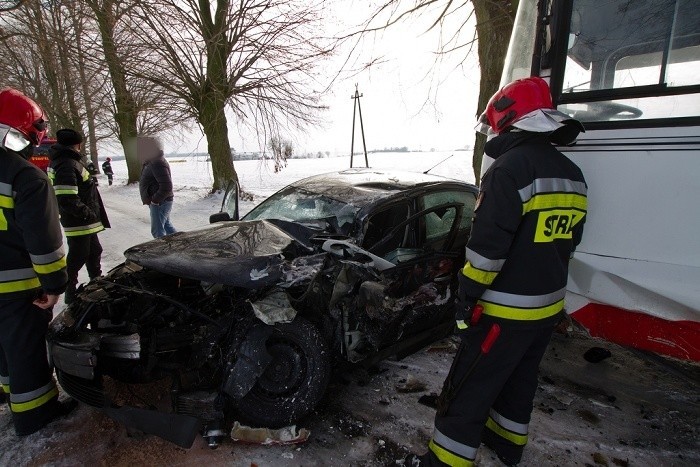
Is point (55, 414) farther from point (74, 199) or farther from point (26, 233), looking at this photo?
point (74, 199)

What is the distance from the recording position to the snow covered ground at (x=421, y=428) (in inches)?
90.6

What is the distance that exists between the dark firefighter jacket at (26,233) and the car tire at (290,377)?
1.31m

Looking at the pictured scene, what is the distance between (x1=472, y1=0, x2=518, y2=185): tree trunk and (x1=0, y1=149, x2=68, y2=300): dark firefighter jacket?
5.62 metres

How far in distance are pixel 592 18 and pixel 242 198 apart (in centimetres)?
1066

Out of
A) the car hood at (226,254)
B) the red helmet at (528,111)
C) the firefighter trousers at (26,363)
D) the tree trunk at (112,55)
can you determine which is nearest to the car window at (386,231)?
the car hood at (226,254)

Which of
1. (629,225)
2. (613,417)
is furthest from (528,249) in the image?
(613,417)

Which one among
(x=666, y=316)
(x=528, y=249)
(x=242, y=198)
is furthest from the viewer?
(x=242, y=198)

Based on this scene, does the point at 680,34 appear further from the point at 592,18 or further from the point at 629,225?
the point at 629,225

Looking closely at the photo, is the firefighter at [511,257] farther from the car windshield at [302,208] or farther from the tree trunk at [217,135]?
the tree trunk at [217,135]

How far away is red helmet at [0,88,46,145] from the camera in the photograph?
89.4 inches

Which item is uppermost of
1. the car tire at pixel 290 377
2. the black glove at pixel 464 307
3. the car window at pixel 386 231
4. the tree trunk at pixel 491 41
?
the tree trunk at pixel 491 41

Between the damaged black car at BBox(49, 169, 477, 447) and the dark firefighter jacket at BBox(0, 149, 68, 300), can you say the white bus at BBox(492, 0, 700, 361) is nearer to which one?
the damaged black car at BBox(49, 169, 477, 447)

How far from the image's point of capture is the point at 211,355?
2.38m

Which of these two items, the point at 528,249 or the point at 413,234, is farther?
the point at 413,234
